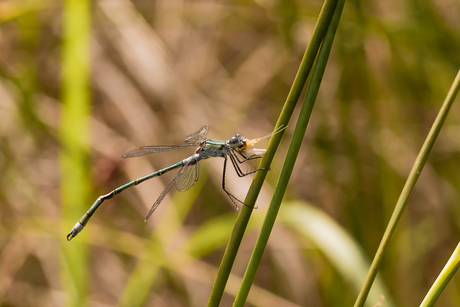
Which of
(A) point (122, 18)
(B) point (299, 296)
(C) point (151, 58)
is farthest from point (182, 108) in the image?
(B) point (299, 296)

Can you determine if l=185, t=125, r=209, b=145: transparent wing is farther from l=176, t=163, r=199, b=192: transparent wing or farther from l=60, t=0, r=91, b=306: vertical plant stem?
l=60, t=0, r=91, b=306: vertical plant stem

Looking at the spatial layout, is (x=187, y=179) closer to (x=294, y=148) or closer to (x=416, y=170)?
(x=294, y=148)

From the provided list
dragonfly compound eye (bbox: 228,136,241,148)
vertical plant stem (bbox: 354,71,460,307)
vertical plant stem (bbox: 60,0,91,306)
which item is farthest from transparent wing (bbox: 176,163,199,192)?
vertical plant stem (bbox: 354,71,460,307)

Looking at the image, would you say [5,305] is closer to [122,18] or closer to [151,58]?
[151,58]

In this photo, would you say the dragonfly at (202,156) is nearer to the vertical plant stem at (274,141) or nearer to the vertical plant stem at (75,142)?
the vertical plant stem at (75,142)

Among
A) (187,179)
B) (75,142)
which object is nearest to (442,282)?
(187,179)

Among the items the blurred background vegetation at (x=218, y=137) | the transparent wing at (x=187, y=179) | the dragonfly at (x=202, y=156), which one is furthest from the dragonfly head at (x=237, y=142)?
the transparent wing at (x=187, y=179)
